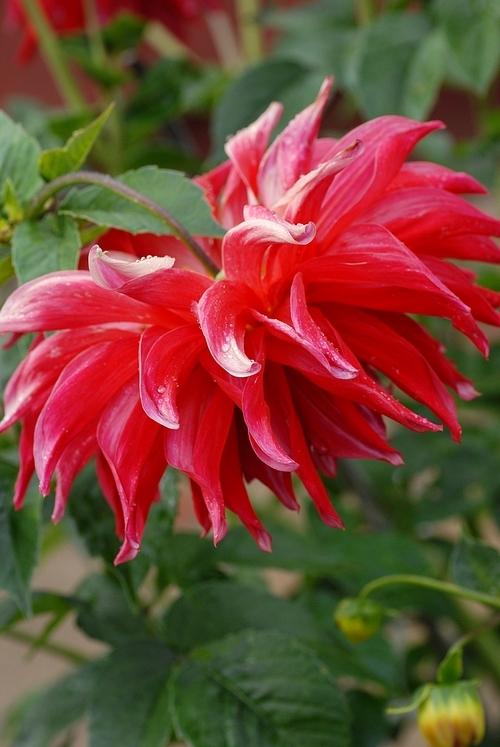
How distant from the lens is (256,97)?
52 cm

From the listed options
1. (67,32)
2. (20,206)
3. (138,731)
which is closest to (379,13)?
(67,32)

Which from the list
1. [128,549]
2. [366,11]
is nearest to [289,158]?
[128,549]

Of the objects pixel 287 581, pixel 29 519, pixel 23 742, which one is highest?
pixel 29 519

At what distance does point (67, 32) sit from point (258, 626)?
47 cm

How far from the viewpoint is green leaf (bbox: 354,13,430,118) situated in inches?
19.1

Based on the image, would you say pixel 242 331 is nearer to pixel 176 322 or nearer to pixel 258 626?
pixel 176 322

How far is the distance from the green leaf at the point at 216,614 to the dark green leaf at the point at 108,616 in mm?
22

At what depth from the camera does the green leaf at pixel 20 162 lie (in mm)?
298

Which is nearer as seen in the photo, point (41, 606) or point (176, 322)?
point (176, 322)

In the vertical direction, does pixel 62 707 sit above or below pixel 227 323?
below

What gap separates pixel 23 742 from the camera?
448mm

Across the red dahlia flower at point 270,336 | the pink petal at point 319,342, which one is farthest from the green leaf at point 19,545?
the pink petal at point 319,342

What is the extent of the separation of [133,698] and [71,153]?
0.23m

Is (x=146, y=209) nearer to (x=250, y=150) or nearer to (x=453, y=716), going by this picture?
(x=250, y=150)
